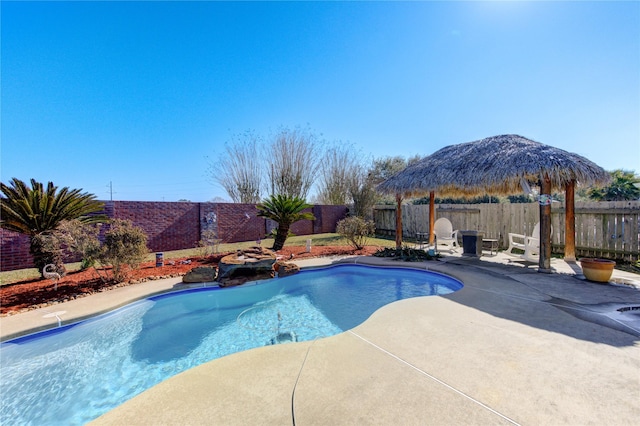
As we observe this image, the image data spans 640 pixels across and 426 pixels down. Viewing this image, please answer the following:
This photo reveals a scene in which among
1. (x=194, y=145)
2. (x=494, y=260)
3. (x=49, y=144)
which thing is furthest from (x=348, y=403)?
(x=194, y=145)

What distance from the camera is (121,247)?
5746 mm

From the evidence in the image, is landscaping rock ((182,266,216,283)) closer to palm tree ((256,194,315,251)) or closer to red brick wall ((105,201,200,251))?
palm tree ((256,194,315,251))

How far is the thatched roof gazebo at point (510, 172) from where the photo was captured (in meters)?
6.16

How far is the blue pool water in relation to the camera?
2.94 meters

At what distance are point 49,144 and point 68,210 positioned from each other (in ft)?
27.2

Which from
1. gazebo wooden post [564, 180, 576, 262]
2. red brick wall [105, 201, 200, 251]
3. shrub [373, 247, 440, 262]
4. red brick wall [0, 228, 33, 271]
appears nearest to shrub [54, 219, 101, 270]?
red brick wall [0, 228, 33, 271]

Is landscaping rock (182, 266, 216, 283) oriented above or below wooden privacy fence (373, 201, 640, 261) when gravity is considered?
below

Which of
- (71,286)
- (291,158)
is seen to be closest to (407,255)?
(71,286)

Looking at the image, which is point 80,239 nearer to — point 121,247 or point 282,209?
point 121,247

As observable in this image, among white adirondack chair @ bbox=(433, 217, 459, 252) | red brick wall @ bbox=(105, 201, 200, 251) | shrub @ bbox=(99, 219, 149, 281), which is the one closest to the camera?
shrub @ bbox=(99, 219, 149, 281)

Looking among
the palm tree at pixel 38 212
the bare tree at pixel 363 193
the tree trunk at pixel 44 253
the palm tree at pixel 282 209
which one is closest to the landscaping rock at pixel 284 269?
the palm tree at pixel 282 209

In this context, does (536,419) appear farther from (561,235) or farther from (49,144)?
(49,144)

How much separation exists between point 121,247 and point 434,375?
21.1 ft

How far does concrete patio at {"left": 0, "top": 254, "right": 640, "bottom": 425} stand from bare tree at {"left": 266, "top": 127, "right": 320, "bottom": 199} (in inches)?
635
